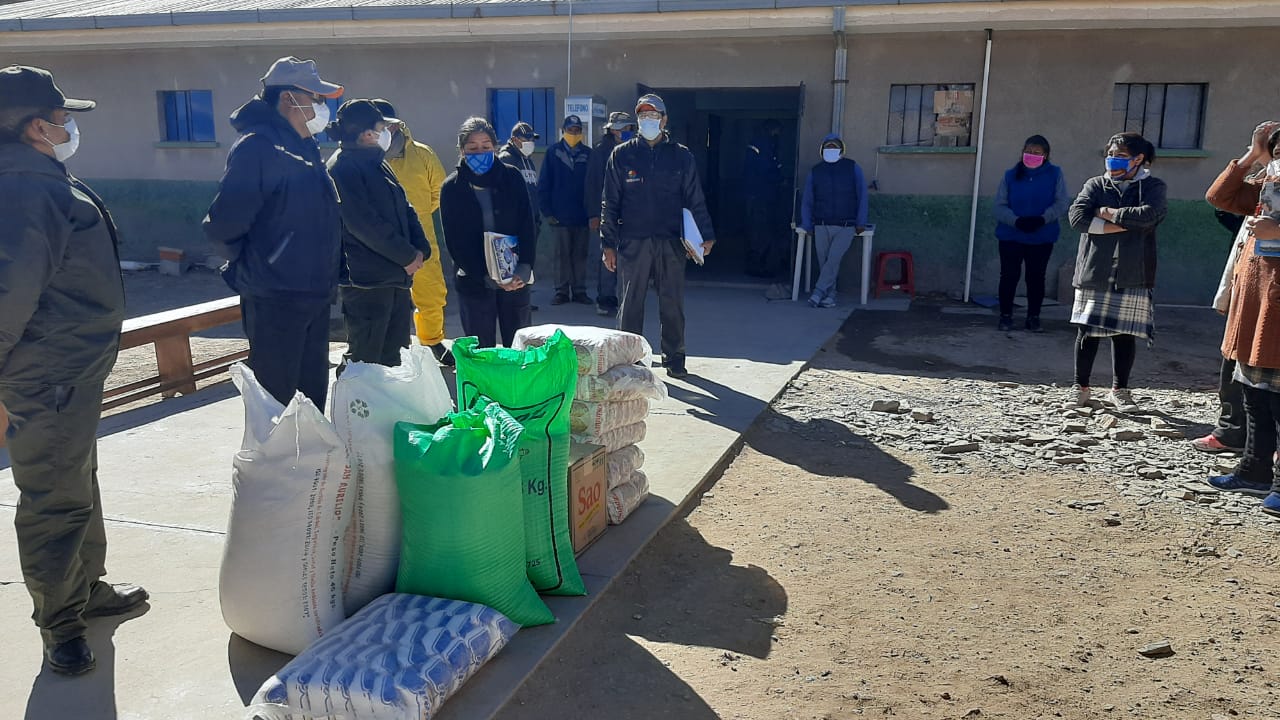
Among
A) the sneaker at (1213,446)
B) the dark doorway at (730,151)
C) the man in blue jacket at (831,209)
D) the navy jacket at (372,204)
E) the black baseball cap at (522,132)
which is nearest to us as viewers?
the navy jacket at (372,204)

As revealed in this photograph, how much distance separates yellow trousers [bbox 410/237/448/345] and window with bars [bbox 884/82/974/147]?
607cm

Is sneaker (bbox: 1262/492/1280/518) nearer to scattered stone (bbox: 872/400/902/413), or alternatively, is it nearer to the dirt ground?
the dirt ground

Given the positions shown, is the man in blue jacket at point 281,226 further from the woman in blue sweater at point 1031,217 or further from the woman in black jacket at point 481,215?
the woman in blue sweater at point 1031,217

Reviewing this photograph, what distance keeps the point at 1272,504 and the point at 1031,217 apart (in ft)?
15.3

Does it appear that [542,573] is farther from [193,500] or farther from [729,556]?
[193,500]

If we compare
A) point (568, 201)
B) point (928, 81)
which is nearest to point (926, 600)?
point (568, 201)

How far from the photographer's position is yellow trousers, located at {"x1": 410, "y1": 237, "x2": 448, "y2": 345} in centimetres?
688

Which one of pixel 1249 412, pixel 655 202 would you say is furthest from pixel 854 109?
pixel 1249 412

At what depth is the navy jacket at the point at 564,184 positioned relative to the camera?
31.8 ft

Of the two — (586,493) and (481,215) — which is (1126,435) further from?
(481,215)

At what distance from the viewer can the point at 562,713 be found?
9.31ft

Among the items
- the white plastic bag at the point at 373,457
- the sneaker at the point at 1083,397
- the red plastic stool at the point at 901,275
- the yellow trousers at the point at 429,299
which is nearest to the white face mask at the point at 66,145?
the white plastic bag at the point at 373,457

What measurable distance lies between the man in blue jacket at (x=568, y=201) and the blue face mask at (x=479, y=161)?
149 inches

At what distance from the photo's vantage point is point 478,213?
5.91m
